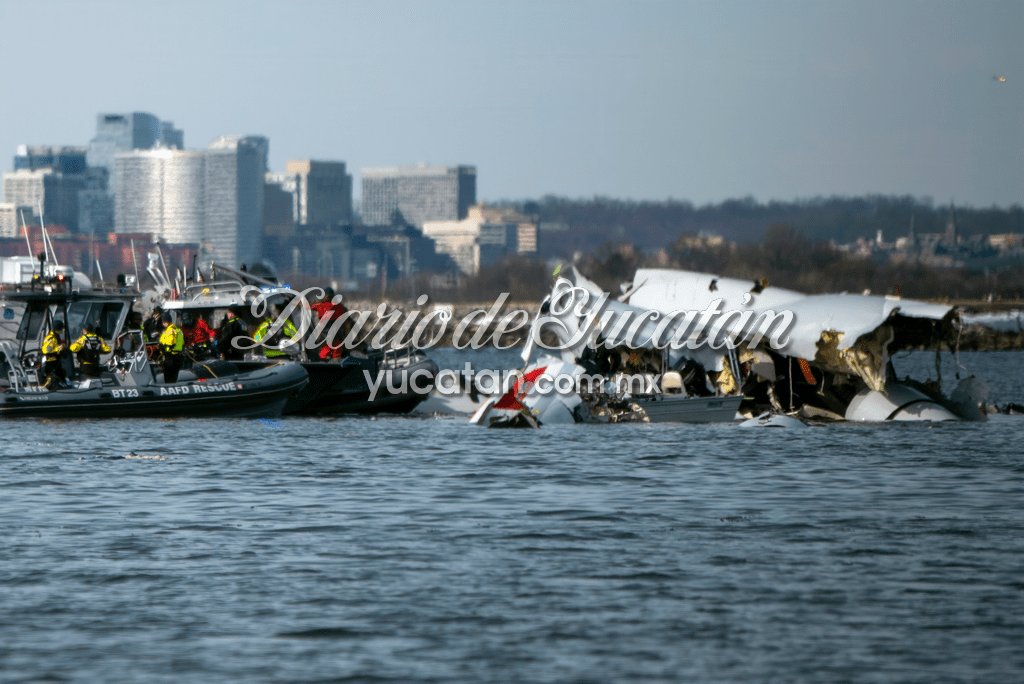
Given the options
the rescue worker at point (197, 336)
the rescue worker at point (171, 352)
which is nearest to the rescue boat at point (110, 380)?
the rescue worker at point (171, 352)

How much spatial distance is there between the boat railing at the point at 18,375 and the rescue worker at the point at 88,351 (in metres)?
0.92

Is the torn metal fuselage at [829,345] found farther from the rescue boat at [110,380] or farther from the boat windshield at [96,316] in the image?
the boat windshield at [96,316]

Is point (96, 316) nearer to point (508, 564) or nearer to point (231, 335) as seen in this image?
point (231, 335)

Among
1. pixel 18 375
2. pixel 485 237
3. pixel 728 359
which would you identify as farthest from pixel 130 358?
pixel 485 237

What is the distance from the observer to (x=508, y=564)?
41.8 feet

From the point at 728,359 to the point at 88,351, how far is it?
1371cm

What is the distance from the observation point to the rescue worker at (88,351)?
25.8 metres

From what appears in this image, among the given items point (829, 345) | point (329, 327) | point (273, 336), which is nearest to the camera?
point (829, 345)

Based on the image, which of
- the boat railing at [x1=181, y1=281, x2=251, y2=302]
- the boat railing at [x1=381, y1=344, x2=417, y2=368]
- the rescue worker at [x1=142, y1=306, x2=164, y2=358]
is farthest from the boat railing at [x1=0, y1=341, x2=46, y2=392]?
the boat railing at [x1=381, y1=344, x2=417, y2=368]

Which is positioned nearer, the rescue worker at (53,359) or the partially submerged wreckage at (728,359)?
the rescue worker at (53,359)

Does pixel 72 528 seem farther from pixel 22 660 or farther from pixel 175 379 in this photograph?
pixel 175 379

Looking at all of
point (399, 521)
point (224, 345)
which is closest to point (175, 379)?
point (224, 345)

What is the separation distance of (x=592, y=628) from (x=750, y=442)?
14447 mm

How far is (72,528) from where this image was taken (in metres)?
14.7
